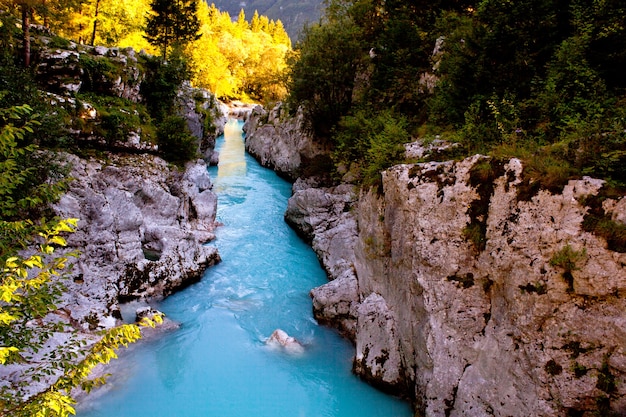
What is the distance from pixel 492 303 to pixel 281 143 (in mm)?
27502

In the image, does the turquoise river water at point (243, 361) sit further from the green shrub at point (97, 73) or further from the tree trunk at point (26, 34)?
the tree trunk at point (26, 34)

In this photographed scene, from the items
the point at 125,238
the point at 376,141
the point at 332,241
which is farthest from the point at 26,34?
the point at 332,241

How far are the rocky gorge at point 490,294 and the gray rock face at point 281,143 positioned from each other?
17.2 meters

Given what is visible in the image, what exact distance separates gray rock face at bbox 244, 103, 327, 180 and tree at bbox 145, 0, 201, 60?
10649 millimetres

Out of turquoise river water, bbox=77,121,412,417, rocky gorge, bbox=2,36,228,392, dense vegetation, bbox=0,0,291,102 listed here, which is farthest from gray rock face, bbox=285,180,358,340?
dense vegetation, bbox=0,0,291,102

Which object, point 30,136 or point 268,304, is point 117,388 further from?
point 30,136

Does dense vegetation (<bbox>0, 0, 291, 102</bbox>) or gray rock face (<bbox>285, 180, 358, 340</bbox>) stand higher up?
dense vegetation (<bbox>0, 0, 291, 102</bbox>)

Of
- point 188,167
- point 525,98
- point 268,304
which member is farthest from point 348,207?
point 525,98

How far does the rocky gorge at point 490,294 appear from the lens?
5797 mm

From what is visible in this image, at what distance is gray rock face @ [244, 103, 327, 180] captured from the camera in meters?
28.0

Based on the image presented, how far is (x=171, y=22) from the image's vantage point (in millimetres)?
32281

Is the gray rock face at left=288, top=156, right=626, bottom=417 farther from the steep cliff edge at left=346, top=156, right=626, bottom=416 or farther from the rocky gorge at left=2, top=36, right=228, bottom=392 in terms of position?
the rocky gorge at left=2, top=36, right=228, bottom=392

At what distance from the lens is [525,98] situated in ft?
32.1

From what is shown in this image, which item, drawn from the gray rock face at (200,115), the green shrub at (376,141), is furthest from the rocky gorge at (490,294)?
the gray rock face at (200,115)
